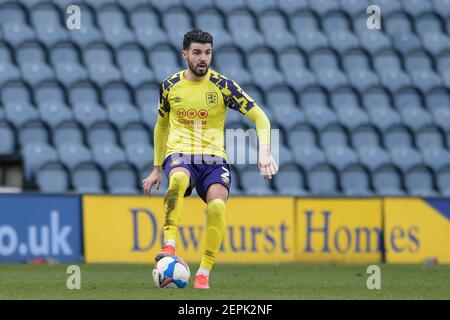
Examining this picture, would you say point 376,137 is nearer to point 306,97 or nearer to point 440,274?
point 306,97

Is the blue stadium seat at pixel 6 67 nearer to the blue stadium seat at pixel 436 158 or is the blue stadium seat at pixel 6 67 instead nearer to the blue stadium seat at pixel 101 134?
the blue stadium seat at pixel 101 134

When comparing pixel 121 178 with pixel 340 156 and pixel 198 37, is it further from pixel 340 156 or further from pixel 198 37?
pixel 198 37

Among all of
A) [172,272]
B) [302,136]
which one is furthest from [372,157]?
[172,272]

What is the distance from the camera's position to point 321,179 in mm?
15633

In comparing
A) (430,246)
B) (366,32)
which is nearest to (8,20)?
(366,32)

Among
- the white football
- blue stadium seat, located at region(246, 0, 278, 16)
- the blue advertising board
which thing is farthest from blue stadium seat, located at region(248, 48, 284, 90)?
the white football

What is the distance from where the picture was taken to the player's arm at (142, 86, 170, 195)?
29.7ft

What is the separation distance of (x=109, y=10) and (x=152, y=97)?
1746 millimetres

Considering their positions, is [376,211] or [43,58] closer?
[376,211]

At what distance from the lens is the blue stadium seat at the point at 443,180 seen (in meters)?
16.2

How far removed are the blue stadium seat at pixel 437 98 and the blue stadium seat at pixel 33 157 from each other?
6.15m

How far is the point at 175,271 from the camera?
8.48 meters

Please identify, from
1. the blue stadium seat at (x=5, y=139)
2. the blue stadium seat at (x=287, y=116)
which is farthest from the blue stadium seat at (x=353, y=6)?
the blue stadium seat at (x=5, y=139)

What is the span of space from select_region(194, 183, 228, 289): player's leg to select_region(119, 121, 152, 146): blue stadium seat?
6.76m
